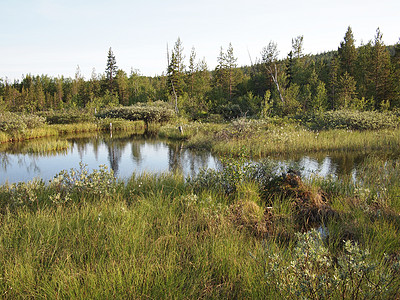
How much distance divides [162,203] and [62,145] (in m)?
14.6

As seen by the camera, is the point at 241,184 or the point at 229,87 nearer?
the point at 241,184

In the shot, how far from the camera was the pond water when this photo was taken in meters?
11.0

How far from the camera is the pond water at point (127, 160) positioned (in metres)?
11.0

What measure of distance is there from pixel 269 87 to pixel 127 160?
102 ft

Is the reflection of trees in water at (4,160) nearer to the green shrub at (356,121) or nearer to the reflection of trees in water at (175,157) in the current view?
the reflection of trees in water at (175,157)

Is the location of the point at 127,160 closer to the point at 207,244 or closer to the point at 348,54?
the point at 207,244

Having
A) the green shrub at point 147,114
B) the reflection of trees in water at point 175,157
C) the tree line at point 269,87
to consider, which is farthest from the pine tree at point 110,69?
the reflection of trees in water at point 175,157

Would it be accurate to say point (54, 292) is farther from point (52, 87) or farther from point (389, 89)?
point (52, 87)

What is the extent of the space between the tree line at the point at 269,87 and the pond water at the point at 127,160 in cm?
932

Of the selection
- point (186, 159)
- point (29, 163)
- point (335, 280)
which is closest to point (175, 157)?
point (186, 159)

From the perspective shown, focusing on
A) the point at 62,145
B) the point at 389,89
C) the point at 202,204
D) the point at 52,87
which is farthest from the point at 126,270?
the point at 52,87

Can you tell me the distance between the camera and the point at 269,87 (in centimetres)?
4031

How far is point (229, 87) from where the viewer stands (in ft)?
135

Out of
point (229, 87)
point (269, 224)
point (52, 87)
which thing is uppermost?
point (52, 87)
